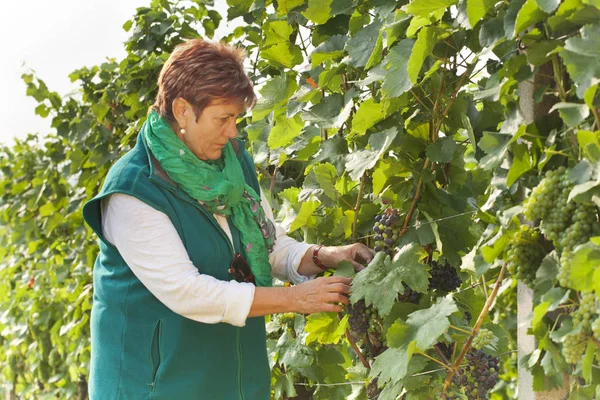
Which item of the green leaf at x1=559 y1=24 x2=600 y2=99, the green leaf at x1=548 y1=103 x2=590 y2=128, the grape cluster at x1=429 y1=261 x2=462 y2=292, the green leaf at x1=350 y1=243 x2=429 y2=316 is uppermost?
the green leaf at x1=559 y1=24 x2=600 y2=99

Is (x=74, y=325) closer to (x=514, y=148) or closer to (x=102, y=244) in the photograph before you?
(x=102, y=244)

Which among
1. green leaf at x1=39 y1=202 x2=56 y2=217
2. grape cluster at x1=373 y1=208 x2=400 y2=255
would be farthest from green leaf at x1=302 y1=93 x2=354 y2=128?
green leaf at x1=39 y1=202 x2=56 y2=217

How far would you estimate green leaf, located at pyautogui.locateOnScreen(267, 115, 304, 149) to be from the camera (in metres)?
2.81

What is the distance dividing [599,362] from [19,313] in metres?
6.25

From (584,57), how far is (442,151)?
0.75 meters

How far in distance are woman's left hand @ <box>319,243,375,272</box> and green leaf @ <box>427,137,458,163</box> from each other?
36cm

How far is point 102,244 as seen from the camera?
96.7 inches

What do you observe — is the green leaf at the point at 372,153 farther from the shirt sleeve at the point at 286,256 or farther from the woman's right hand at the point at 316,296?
the shirt sleeve at the point at 286,256

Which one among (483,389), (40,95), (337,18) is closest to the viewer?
(483,389)

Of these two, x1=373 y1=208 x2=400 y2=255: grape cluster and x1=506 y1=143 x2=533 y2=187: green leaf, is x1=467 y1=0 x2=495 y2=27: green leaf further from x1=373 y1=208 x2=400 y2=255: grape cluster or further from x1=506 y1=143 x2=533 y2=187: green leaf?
x1=373 y1=208 x2=400 y2=255: grape cluster

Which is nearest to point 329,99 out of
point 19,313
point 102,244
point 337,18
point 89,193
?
point 337,18

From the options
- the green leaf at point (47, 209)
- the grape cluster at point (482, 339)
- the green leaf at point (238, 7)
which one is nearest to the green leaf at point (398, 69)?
the grape cluster at point (482, 339)

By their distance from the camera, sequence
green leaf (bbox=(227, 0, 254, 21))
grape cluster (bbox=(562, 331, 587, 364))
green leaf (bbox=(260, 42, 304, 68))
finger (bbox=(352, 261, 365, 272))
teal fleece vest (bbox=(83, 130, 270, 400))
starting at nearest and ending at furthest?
grape cluster (bbox=(562, 331, 587, 364)) → teal fleece vest (bbox=(83, 130, 270, 400)) → finger (bbox=(352, 261, 365, 272)) → green leaf (bbox=(260, 42, 304, 68)) → green leaf (bbox=(227, 0, 254, 21))

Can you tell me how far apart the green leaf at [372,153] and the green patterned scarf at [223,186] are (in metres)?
0.35
